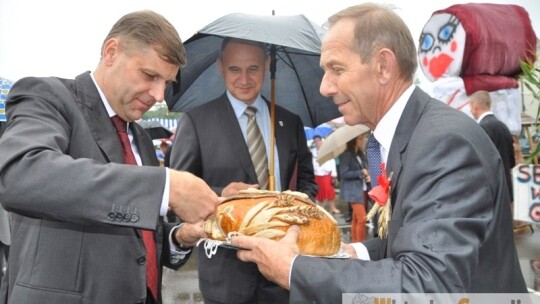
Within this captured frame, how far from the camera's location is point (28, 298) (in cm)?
209

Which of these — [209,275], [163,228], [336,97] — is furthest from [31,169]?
[209,275]

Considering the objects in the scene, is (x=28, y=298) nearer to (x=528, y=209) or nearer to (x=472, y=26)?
(x=528, y=209)

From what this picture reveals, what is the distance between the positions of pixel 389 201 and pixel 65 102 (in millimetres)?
1462

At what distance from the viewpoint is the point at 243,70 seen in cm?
429

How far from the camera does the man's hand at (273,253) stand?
1.94 m

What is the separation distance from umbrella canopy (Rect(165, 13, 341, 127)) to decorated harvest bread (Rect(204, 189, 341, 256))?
196 cm

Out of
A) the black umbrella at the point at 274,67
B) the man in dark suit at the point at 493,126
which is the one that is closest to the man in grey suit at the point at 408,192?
the black umbrella at the point at 274,67

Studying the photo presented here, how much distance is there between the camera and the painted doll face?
7188 mm

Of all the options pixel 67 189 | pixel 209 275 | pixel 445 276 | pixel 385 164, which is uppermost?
pixel 67 189

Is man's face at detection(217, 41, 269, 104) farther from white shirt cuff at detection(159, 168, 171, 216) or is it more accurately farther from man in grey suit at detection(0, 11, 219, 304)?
white shirt cuff at detection(159, 168, 171, 216)

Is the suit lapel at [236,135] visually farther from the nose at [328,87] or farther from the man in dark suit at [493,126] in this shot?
the man in dark suit at [493,126]

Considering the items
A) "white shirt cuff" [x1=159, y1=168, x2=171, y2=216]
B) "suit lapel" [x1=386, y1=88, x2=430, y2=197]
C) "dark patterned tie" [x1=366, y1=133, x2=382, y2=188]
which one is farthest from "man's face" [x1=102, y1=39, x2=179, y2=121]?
"suit lapel" [x1=386, y1=88, x2=430, y2=197]

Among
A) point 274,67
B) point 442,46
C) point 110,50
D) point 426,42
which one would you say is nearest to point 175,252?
point 110,50

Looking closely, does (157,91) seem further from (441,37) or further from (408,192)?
(441,37)
